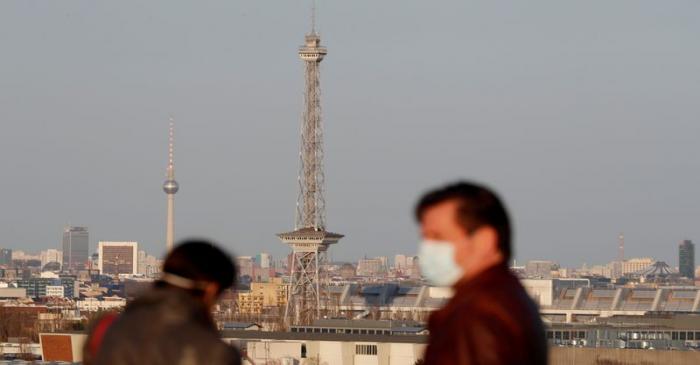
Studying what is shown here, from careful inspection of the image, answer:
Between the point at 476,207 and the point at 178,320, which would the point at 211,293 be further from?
the point at 476,207

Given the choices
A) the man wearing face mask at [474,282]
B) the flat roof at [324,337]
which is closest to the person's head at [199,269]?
the man wearing face mask at [474,282]

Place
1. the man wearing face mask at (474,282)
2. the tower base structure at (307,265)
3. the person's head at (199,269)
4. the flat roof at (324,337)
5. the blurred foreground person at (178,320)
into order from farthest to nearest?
1. the tower base structure at (307,265)
2. the flat roof at (324,337)
3. the person's head at (199,269)
4. the blurred foreground person at (178,320)
5. the man wearing face mask at (474,282)

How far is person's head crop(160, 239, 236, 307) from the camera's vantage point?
6.35 metres

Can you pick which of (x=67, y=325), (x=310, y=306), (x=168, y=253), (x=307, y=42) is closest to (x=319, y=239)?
(x=310, y=306)

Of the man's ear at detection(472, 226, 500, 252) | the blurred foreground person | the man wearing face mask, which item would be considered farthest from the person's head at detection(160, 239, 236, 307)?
the man's ear at detection(472, 226, 500, 252)

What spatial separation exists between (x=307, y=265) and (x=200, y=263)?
394 feet

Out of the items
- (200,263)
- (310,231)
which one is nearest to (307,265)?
(310,231)

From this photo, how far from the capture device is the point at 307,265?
414 ft

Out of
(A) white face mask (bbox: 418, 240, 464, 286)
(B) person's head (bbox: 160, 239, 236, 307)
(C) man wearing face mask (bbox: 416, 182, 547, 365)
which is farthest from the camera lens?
(B) person's head (bbox: 160, 239, 236, 307)

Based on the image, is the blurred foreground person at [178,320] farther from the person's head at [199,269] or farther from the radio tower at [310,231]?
the radio tower at [310,231]

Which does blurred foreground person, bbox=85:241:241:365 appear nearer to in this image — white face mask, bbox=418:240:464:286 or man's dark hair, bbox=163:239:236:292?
man's dark hair, bbox=163:239:236:292

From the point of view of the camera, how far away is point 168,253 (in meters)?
6.41

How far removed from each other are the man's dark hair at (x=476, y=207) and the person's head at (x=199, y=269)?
2.67 ft

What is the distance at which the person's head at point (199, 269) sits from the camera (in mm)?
6352
